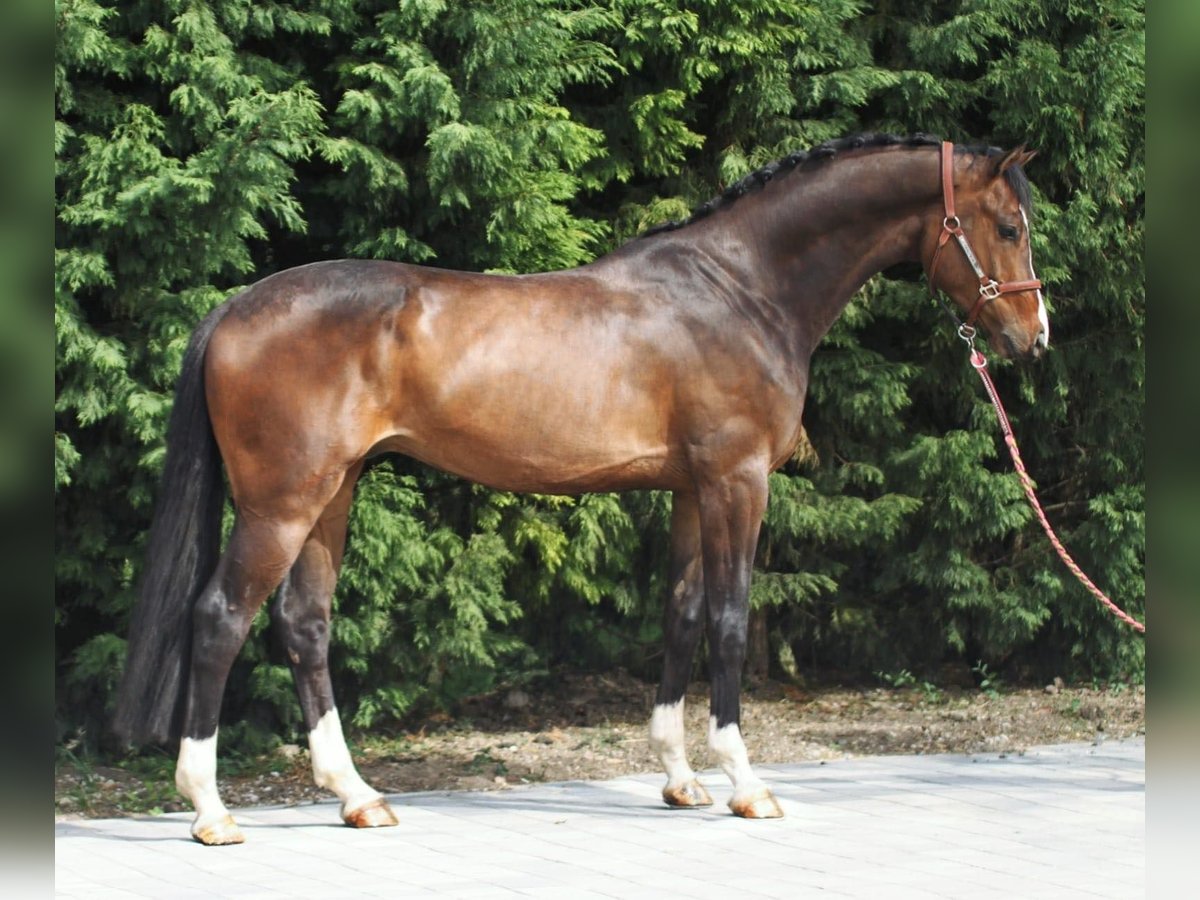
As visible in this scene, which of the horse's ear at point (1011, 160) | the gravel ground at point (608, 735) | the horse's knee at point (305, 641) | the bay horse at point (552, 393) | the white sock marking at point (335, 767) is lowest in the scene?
the gravel ground at point (608, 735)

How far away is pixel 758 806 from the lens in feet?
15.1

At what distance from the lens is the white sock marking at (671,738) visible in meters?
4.88

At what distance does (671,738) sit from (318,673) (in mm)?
1326

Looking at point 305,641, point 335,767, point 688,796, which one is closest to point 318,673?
point 305,641

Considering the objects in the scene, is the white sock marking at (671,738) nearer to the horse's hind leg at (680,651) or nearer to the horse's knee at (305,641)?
the horse's hind leg at (680,651)

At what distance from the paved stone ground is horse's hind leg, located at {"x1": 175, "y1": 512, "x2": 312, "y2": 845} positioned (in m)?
0.17

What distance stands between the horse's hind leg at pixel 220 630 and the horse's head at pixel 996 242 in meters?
2.48

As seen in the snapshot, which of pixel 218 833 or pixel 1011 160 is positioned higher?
pixel 1011 160

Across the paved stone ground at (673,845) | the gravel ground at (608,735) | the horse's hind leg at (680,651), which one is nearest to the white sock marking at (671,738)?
the horse's hind leg at (680,651)

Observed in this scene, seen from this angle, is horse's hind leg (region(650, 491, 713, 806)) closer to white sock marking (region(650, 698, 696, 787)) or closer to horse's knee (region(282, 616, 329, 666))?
white sock marking (region(650, 698, 696, 787))

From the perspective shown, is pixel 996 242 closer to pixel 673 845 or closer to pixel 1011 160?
pixel 1011 160

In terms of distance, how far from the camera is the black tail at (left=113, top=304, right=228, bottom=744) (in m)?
4.39

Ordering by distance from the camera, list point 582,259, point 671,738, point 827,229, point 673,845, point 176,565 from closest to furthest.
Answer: point 673,845 → point 176,565 → point 827,229 → point 671,738 → point 582,259

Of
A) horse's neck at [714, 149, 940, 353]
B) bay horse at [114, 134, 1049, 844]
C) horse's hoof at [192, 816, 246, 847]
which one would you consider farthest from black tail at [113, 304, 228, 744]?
horse's neck at [714, 149, 940, 353]
